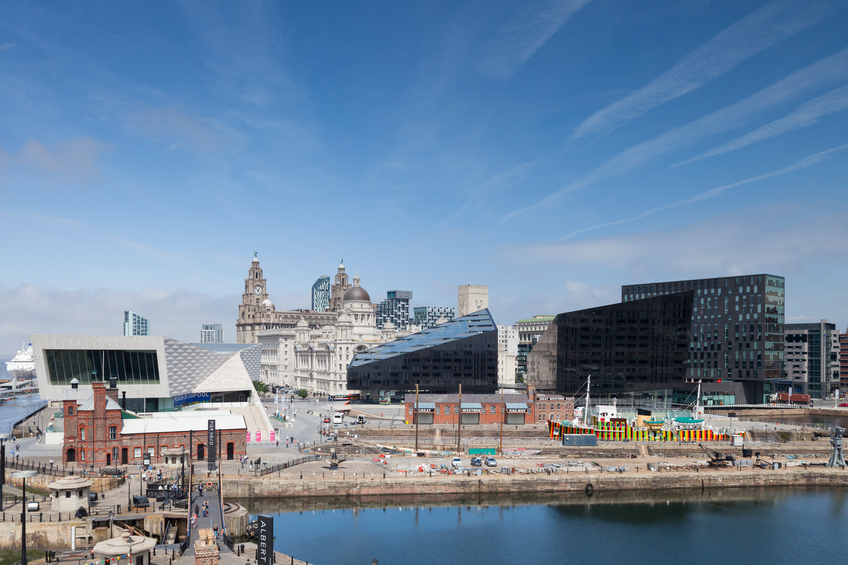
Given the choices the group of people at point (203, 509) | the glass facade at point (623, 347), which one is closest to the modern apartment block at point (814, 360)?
the glass facade at point (623, 347)

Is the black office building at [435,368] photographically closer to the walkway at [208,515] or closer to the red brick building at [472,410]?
the red brick building at [472,410]

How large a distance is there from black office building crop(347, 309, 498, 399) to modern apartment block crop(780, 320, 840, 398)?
8926 centimetres

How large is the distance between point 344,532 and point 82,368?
4082cm

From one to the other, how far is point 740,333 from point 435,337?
58.4 m

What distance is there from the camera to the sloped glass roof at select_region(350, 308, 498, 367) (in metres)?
111

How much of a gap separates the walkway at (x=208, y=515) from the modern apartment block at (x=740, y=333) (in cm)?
9444

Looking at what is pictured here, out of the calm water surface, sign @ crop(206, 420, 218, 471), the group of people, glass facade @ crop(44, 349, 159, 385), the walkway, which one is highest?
glass facade @ crop(44, 349, 159, 385)

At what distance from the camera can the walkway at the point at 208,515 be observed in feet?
123

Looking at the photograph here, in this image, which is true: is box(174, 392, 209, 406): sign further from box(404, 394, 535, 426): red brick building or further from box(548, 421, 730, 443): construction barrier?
box(548, 421, 730, 443): construction barrier

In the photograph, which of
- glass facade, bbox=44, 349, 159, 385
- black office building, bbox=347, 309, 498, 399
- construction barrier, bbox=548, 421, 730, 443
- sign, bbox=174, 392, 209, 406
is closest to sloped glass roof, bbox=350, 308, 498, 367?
black office building, bbox=347, 309, 498, 399

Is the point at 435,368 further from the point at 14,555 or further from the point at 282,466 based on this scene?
the point at 14,555

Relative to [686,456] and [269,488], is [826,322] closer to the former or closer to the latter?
[686,456]

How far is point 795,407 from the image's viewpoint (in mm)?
130625

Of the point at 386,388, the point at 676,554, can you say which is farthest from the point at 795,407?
the point at 676,554
